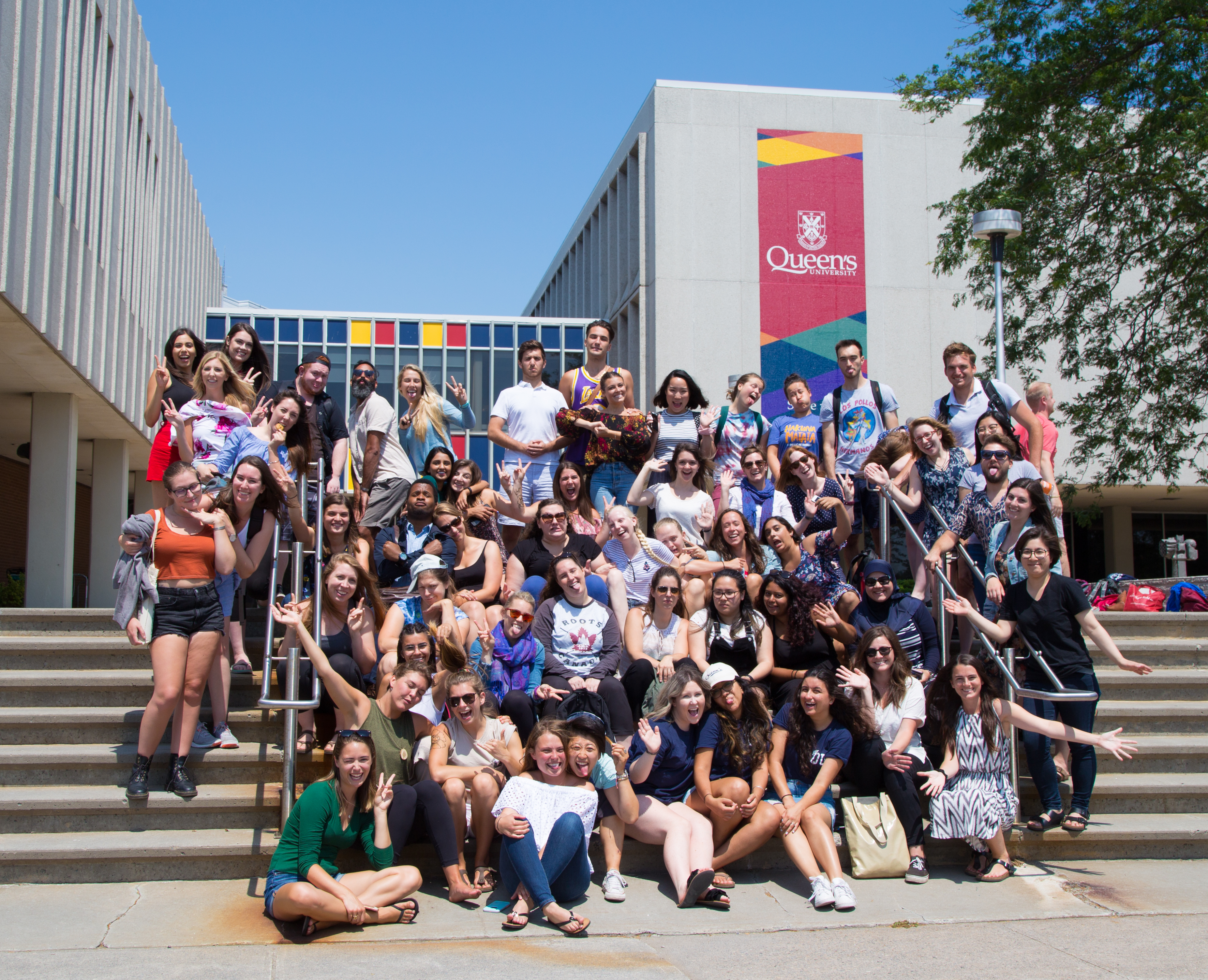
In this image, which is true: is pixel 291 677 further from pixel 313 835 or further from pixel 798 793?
pixel 798 793

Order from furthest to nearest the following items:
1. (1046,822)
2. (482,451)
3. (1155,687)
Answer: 1. (482,451)
2. (1155,687)
3. (1046,822)

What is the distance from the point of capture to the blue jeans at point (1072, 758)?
5855 millimetres

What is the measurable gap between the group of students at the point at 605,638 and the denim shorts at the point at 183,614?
11 mm

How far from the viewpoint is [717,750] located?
5.68 meters

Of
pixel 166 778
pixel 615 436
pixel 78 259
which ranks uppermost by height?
pixel 78 259

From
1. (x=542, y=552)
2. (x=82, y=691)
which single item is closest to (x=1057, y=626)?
(x=542, y=552)

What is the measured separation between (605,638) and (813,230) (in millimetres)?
21334

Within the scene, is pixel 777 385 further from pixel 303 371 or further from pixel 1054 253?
pixel 303 371

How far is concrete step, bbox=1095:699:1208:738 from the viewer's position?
6.94m

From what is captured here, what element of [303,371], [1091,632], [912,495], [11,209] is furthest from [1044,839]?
[11,209]

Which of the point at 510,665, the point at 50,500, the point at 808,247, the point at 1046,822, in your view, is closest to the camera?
the point at 1046,822

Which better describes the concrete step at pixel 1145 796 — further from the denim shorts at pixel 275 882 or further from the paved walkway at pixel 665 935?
the denim shorts at pixel 275 882

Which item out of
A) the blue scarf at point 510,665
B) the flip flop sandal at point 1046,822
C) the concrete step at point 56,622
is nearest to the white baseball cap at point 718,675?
the blue scarf at point 510,665

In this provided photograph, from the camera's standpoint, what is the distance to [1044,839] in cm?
586
